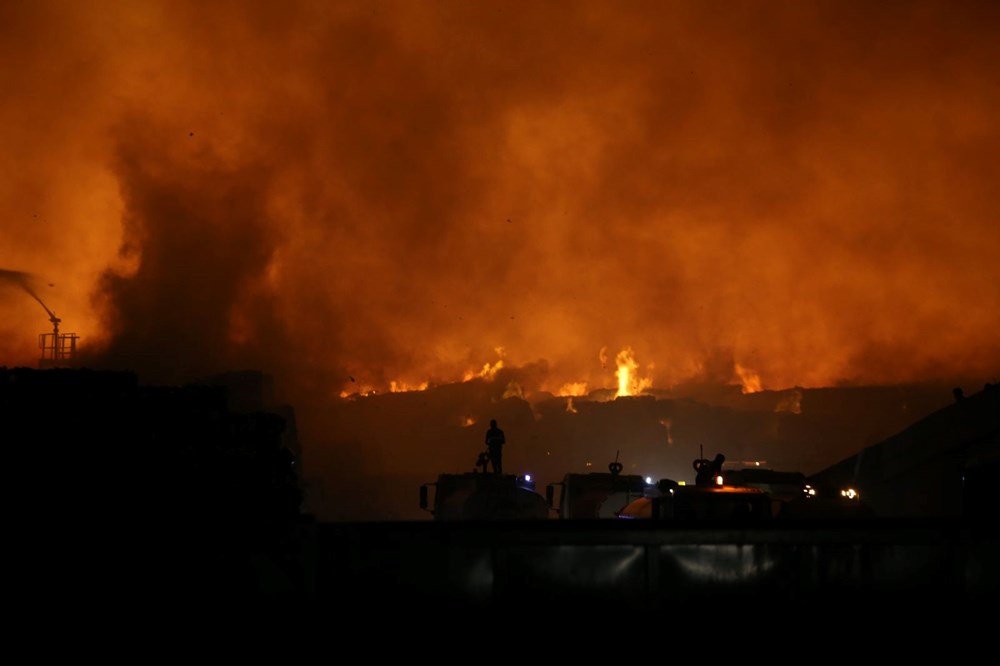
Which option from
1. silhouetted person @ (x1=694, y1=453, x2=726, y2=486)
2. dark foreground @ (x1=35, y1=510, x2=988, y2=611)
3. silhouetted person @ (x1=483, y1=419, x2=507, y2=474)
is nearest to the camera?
dark foreground @ (x1=35, y1=510, x2=988, y2=611)

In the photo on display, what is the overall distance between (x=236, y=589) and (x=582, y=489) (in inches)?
865

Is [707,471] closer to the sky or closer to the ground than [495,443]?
closer to the ground

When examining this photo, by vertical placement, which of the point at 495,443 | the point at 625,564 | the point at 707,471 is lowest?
the point at 625,564

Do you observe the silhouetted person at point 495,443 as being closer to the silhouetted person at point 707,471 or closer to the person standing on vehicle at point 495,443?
the person standing on vehicle at point 495,443

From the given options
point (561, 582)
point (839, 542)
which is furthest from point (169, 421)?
point (839, 542)

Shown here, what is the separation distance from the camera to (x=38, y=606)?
7484 mm

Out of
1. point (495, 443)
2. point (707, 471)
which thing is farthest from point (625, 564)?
point (495, 443)

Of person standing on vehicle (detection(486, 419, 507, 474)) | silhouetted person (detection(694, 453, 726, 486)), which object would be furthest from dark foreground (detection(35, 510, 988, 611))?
person standing on vehicle (detection(486, 419, 507, 474))

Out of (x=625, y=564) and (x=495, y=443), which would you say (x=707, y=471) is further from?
(x=625, y=564)

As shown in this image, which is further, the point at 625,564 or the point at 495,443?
the point at 495,443

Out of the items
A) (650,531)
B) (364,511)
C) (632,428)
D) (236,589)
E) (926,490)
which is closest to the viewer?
(236,589)

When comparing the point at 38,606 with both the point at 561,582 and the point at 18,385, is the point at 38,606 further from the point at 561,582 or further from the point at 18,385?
the point at 561,582

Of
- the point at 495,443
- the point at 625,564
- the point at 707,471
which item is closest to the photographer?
the point at 625,564

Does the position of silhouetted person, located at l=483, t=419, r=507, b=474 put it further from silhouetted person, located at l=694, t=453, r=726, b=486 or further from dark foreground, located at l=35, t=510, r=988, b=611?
dark foreground, located at l=35, t=510, r=988, b=611
